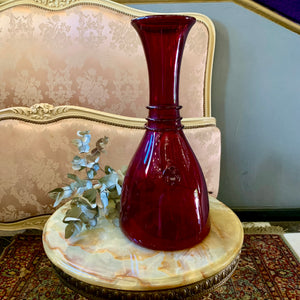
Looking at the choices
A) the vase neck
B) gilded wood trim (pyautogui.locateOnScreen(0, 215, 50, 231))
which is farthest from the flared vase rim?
gilded wood trim (pyautogui.locateOnScreen(0, 215, 50, 231))

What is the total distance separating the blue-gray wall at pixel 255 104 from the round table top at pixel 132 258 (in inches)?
25.0

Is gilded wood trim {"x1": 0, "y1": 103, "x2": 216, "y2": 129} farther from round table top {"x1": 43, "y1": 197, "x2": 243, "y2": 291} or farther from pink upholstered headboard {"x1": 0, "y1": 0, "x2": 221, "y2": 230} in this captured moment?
round table top {"x1": 43, "y1": 197, "x2": 243, "y2": 291}

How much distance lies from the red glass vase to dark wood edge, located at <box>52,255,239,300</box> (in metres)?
0.06

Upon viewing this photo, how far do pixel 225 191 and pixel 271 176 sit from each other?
0.18m

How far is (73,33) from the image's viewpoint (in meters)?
0.95

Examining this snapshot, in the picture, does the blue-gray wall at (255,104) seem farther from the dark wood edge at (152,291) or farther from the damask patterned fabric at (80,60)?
the dark wood edge at (152,291)

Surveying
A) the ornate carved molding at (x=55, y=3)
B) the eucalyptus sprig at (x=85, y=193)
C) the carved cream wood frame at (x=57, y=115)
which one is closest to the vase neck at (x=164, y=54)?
the eucalyptus sprig at (x=85, y=193)

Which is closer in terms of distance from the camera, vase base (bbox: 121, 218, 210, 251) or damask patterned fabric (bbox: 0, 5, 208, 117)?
vase base (bbox: 121, 218, 210, 251)

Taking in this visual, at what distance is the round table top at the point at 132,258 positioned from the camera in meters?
0.44

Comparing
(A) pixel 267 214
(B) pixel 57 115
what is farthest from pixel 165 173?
(A) pixel 267 214

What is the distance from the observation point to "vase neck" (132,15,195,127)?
440 millimetres

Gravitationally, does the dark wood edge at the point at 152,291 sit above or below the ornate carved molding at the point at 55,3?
below

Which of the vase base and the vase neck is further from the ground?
the vase neck

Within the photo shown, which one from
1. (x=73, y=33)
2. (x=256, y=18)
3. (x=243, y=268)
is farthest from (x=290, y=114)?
(x=73, y=33)
